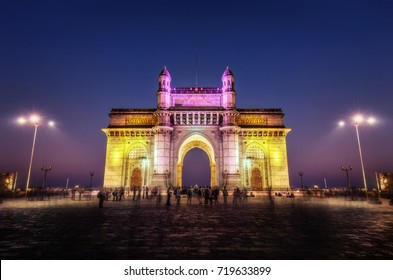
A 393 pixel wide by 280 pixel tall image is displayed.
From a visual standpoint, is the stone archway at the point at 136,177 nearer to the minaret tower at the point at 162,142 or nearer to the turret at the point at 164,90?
Result: the minaret tower at the point at 162,142

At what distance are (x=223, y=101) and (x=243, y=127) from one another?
5.64 metres

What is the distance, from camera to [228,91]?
132 feet

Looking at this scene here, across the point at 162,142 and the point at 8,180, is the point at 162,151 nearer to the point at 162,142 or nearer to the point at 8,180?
the point at 162,142

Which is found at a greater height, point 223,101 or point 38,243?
point 223,101

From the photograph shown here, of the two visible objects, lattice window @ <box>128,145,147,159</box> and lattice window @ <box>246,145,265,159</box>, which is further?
lattice window @ <box>246,145,265,159</box>

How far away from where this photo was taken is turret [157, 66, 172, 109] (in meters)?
39.3

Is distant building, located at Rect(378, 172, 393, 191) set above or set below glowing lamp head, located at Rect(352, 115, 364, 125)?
below

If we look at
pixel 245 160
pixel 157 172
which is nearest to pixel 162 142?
pixel 157 172

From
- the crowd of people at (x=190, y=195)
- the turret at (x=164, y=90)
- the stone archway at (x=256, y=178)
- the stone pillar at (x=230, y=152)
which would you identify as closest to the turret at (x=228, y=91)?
the stone pillar at (x=230, y=152)

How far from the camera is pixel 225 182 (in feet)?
120

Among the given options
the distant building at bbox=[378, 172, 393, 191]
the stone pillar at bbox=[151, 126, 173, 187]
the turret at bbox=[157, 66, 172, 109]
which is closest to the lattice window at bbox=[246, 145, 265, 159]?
the stone pillar at bbox=[151, 126, 173, 187]

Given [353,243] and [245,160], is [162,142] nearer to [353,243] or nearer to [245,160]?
[245,160]

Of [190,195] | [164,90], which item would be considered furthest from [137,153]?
[190,195]

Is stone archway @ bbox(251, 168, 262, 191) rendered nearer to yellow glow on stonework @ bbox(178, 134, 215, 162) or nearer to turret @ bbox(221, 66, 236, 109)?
yellow glow on stonework @ bbox(178, 134, 215, 162)
